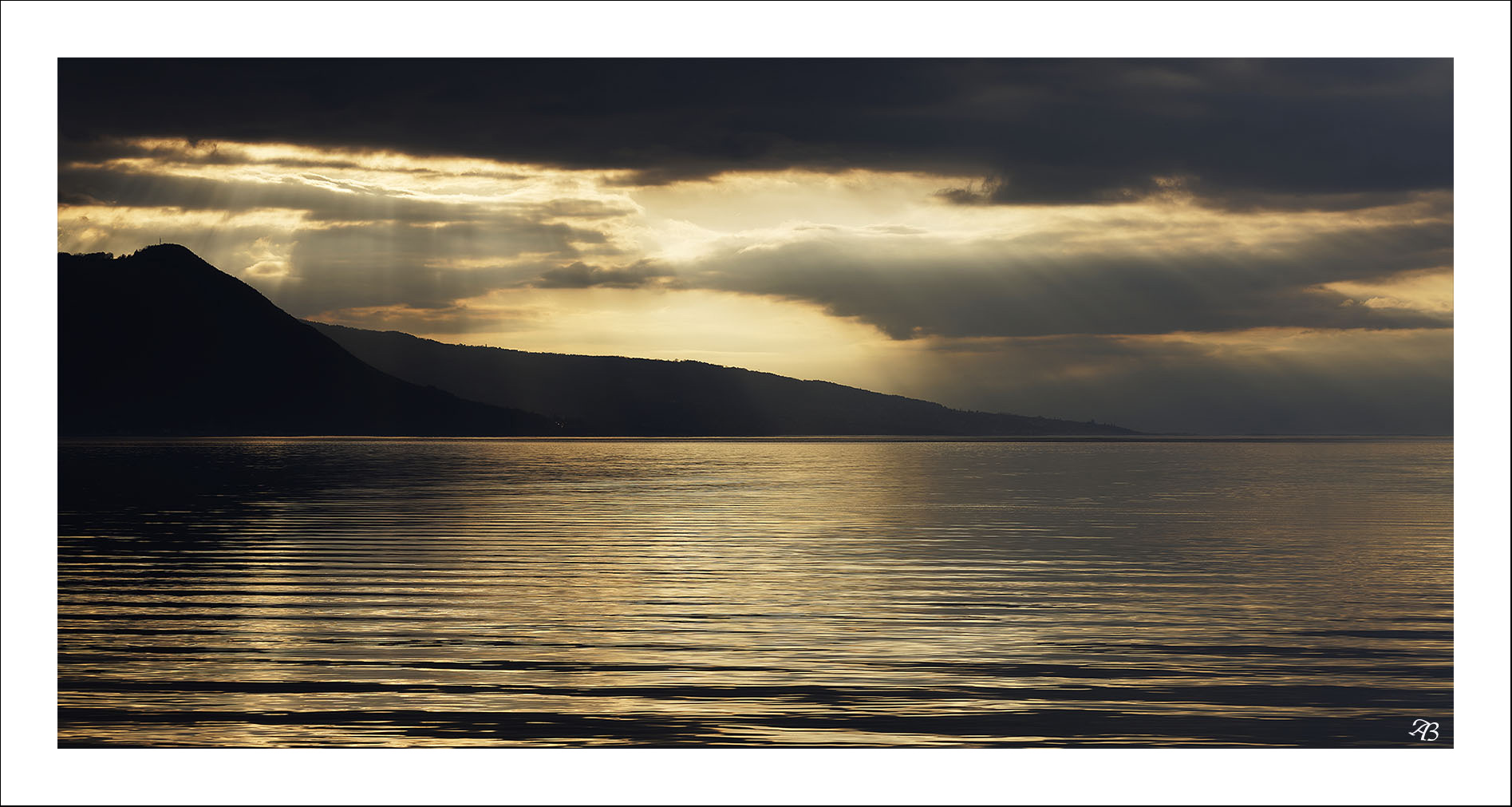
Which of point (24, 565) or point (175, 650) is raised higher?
point (24, 565)

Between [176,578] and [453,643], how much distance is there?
8.57 metres

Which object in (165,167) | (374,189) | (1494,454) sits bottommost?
(1494,454)

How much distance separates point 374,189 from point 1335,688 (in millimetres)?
71451

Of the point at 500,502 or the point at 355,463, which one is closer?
the point at 500,502

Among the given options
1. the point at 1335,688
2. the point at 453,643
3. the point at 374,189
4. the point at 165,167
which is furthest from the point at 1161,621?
the point at 374,189

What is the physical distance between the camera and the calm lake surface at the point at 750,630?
11.5m

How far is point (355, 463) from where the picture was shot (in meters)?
82.4

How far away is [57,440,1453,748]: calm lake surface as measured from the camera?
1151cm

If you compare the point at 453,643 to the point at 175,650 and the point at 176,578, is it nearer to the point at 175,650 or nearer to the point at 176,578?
the point at 175,650

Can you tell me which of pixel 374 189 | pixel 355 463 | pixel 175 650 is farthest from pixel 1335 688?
pixel 355 463

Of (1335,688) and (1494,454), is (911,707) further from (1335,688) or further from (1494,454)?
(1494,454)

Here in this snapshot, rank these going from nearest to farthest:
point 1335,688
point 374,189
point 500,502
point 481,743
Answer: point 481,743, point 1335,688, point 500,502, point 374,189

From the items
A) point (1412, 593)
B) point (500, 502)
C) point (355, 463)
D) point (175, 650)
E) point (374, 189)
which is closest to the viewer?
point (175, 650)

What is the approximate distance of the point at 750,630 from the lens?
15734 millimetres
